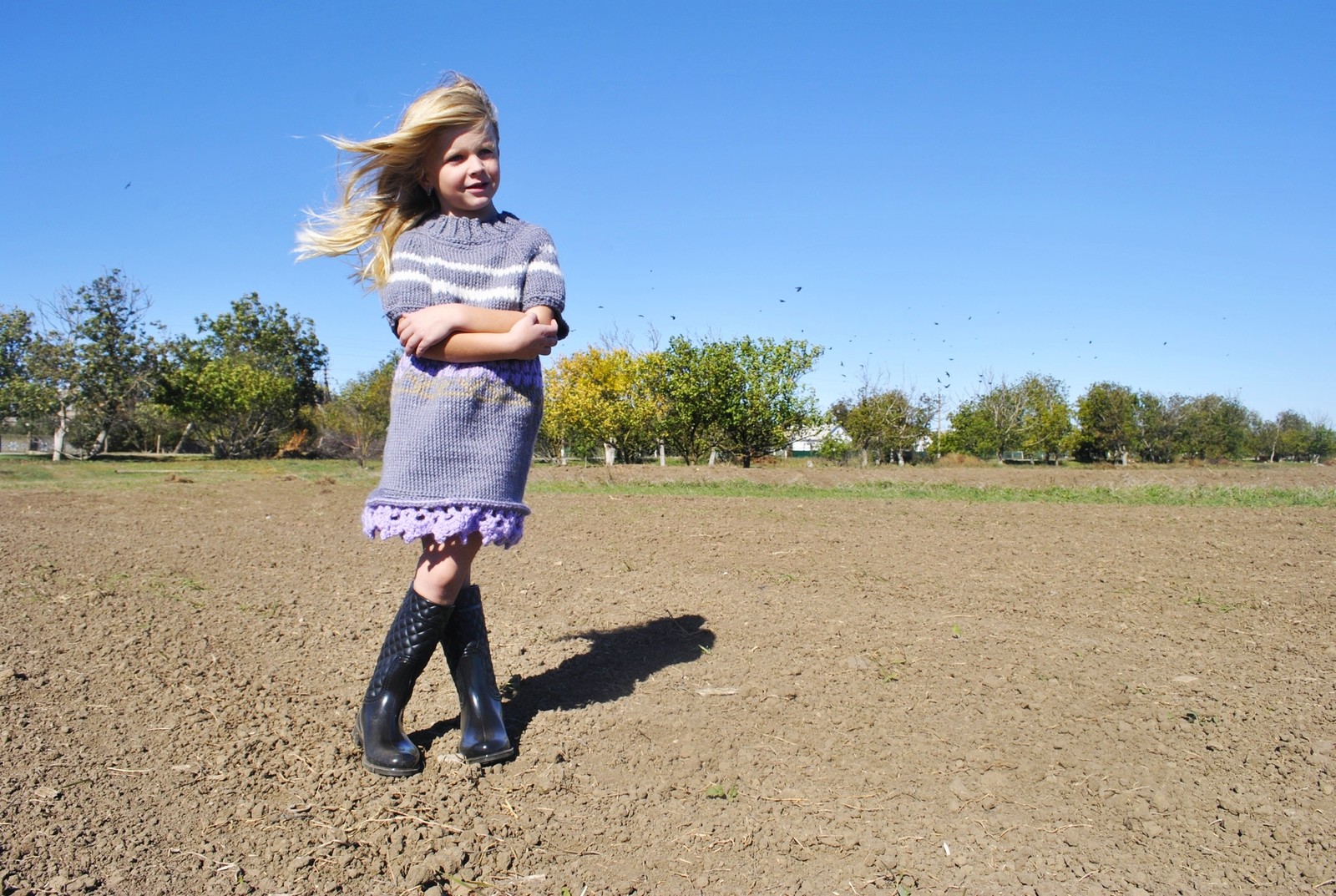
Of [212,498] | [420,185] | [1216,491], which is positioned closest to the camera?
[420,185]

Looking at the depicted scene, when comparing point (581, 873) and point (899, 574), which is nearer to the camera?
point (581, 873)

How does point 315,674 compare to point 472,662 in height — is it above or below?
below

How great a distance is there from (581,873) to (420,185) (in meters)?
1.95

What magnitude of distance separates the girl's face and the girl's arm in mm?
404

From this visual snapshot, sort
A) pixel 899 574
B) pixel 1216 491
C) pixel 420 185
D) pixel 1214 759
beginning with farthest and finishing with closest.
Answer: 1. pixel 1216 491
2. pixel 899 574
3. pixel 420 185
4. pixel 1214 759

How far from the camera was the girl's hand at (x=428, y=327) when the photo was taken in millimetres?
2154

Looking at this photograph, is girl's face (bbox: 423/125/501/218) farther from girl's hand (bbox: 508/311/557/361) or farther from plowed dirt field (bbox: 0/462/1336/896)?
plowed dirt field (bbox: 0/462/1336/896)

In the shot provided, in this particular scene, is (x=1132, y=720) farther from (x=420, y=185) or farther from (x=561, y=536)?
(x=561, y=536)

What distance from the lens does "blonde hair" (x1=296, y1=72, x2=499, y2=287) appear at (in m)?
2.36

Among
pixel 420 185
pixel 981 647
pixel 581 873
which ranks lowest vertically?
pixel 581 873

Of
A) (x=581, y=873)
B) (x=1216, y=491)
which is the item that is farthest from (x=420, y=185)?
(x=1216, y=491)

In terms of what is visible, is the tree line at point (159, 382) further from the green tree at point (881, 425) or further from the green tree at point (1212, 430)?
the green tree at point (1212, 430)

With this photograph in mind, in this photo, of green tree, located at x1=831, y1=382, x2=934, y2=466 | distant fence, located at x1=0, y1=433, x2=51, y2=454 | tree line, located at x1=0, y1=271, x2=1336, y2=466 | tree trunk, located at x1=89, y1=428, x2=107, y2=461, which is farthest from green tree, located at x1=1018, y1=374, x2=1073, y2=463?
distant fence, located at x1=0, y1=433, x2=51, y2=454

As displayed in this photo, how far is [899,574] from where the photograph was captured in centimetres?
467
